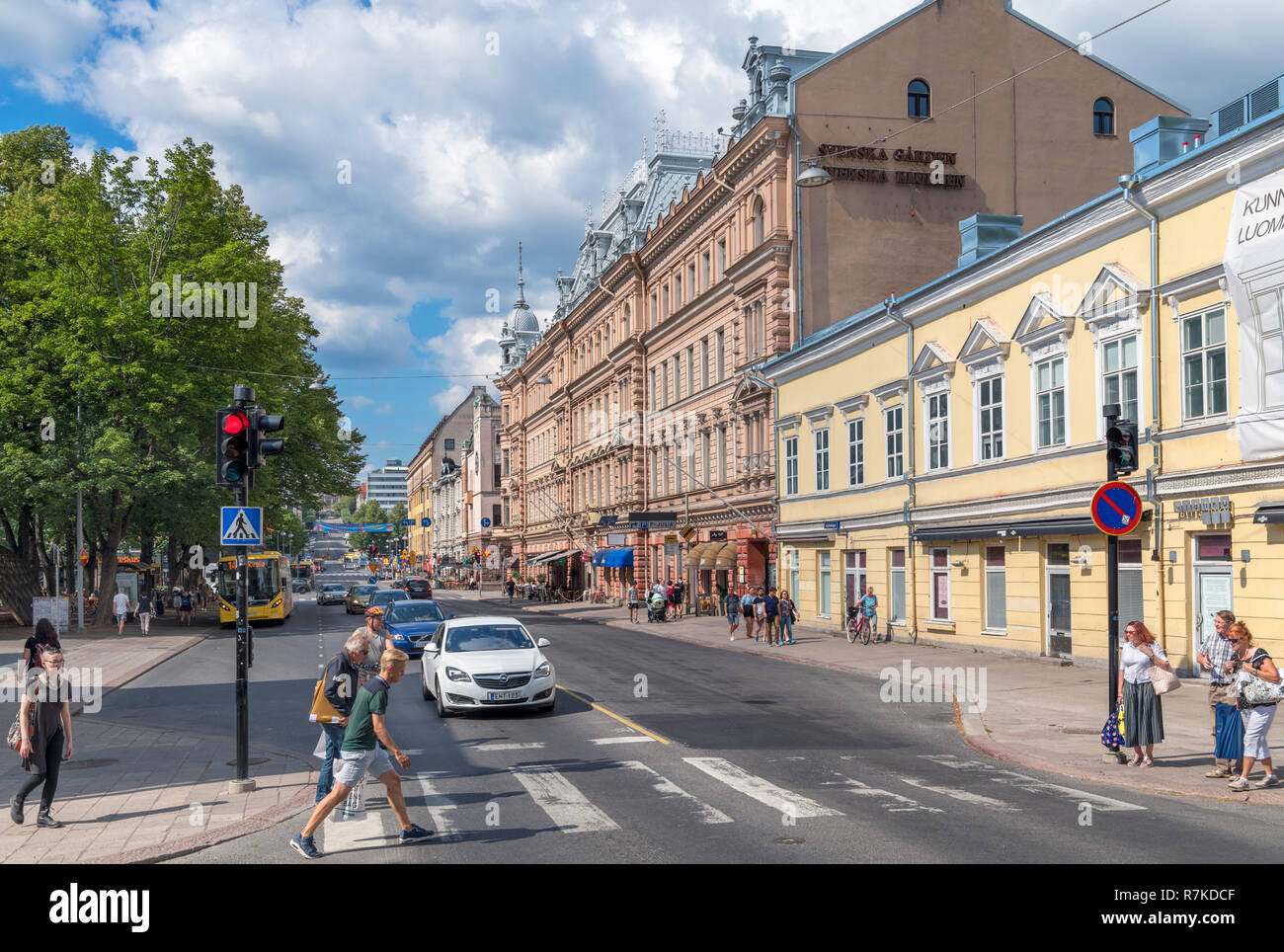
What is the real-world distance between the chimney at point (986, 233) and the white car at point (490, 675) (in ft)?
57.4

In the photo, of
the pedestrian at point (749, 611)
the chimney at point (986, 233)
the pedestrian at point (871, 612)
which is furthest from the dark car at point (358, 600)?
the chimney at point (986, 233)

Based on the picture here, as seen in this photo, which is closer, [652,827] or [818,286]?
[652,827]

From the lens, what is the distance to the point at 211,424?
41.2 m

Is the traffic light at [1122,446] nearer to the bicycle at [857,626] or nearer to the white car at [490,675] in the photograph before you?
the white car at [490,675]

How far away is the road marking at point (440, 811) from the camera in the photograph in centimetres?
904

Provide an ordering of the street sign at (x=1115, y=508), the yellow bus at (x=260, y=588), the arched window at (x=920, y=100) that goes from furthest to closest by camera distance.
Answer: the yellow bus at (x=260, y=588), the arched window at (x=920, y=100), the street sign at (x=1115, y=508)

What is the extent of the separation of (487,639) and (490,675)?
1.86 m

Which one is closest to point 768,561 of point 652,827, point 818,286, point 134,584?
point 818,286

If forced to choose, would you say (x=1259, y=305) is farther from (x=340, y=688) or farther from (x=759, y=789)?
(x=340, y=688)

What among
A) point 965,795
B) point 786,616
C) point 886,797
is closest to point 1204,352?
point 965,795

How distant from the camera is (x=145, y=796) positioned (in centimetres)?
1097

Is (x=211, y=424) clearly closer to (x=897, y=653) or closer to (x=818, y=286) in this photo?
(x=818, y=286)

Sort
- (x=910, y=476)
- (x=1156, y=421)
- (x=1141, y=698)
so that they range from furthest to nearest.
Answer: (x=910, y=476) < (x=1156, y=421) < (x=1141, y=698)
